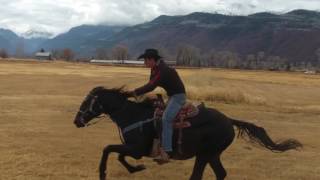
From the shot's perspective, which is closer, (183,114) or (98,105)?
(183,114)

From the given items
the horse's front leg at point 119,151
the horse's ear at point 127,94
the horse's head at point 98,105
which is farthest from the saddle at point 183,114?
the horse's head at point 98,105

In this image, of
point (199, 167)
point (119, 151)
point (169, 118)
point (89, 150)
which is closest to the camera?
point (169, 118)

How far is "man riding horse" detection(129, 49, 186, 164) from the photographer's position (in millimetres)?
10852

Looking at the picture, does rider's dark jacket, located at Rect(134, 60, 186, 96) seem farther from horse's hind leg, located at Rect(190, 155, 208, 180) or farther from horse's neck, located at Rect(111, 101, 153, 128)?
horse's hind leg, located at Rect(190, 155, 208, 180)

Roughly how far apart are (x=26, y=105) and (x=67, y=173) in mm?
16883

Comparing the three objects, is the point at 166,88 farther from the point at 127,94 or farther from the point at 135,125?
the point at 127,94

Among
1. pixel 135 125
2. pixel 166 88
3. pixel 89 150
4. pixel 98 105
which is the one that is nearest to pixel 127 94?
pixel 98 105

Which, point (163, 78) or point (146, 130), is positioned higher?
point (163, 78)

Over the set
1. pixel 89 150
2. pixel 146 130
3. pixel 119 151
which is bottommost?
pixel 89 150

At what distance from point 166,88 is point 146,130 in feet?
3.08

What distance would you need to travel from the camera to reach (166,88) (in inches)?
435

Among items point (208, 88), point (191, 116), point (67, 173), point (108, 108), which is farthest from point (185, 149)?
point (208, 88)

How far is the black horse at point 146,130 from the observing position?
36.8 feet

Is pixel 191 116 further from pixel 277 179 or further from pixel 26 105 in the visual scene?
pixel 26 105
